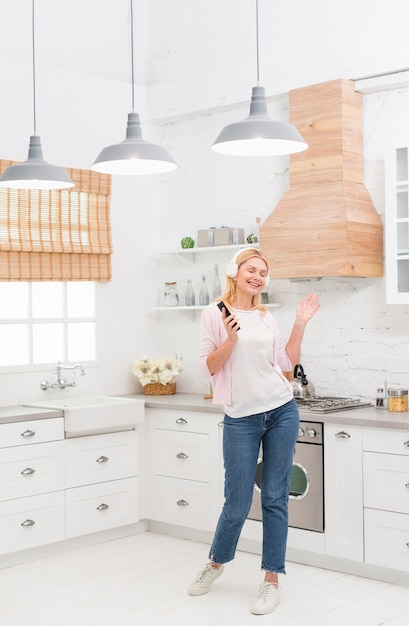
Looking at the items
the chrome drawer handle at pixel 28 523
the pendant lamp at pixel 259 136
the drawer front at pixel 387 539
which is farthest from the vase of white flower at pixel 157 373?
the pendant lamp at pixel 259 136

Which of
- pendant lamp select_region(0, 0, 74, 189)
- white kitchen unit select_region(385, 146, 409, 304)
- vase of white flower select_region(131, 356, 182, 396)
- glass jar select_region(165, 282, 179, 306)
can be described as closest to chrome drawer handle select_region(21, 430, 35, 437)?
vase of white flower select_region(131, 356, 182, 396)

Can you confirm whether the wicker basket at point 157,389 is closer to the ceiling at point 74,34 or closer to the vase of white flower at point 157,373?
the vase of white flower at point 157,373

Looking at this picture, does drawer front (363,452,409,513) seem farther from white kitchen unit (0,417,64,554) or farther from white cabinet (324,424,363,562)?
white kitchen unit (0,417,64,554)

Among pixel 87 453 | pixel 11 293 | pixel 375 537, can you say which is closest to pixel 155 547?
pixel 87 453

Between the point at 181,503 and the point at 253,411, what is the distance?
165 centimetres

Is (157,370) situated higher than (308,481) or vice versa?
(157,370)

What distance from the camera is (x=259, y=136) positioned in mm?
3588

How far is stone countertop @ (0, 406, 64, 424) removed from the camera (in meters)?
5.07

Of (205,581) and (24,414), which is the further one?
(24,414)

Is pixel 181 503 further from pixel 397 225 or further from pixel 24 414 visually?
pixel 397 225

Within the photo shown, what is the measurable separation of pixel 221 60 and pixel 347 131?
129cm

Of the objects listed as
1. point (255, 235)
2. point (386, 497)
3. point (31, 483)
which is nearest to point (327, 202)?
point (255, 235)

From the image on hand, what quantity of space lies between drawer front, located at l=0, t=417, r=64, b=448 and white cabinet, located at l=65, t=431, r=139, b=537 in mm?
121

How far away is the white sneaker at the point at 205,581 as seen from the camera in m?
4.52
